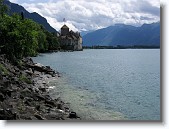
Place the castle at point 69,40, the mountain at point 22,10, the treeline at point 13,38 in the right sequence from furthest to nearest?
the castle at point 69,40 < the mountain at point 22,10 < the treeline at point 13,38

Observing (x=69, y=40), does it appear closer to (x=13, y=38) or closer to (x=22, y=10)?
(x=22, y=10)

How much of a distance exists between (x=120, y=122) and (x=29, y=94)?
27.4 feet

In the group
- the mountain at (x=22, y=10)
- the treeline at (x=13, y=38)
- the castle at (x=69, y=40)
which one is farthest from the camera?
the castle at (x=69, y=40)

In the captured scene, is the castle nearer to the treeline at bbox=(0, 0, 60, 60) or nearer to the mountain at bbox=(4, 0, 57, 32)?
the mountain at bbox=(4, 0, 57, 32)

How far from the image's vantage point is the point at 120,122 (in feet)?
21.5

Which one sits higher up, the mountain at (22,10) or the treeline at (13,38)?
the mountain at (22,10)

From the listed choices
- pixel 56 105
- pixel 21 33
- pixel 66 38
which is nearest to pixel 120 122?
pixel 56 105

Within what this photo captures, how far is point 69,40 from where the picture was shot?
117062mm

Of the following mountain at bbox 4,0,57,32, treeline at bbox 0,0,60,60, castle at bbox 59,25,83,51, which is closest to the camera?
treeline at bbox 0,0,60,60

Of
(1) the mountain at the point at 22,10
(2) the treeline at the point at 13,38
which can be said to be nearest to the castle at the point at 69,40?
(1) the mountain at the point at 22,10

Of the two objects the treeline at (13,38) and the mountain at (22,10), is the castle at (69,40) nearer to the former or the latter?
the mountain at (22,10)

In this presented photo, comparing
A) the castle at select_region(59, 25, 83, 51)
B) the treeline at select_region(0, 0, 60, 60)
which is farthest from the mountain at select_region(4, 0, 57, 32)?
the castle at select_region(59, 25, 83, 51)

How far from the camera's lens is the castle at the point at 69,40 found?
114 metres

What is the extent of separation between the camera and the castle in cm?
11368
